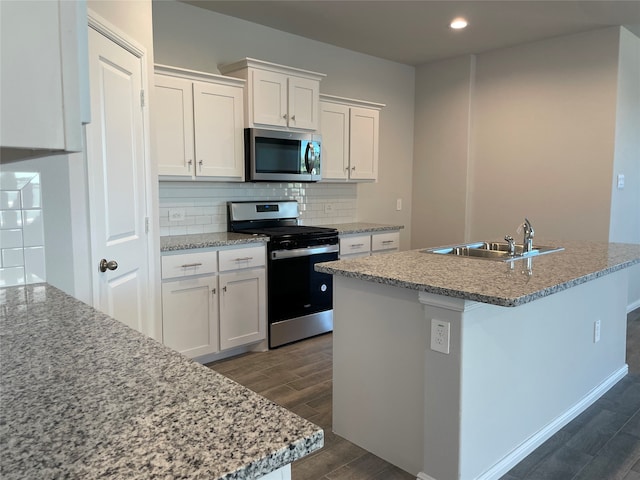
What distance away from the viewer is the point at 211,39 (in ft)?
12.7

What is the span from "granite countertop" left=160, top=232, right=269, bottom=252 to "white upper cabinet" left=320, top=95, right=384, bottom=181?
119cm

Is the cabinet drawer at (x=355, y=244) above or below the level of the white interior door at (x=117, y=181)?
below

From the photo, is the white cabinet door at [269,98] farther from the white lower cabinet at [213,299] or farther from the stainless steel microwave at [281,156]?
the white lower cabinet at [213,299]

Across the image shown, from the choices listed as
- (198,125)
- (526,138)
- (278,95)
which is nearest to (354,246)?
(278,95)

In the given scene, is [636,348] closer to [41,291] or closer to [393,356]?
[393,356]

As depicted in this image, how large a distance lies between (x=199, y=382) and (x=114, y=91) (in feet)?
6.23

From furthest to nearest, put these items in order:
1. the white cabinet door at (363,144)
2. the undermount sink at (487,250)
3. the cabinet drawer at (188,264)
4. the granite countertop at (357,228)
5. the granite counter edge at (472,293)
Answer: the white cabinet door at (363,144), the granite countertop at (357,228), the cabinet drawer at (188,264), the undermount sink at (487,250), the granite counter edge at (472,293)

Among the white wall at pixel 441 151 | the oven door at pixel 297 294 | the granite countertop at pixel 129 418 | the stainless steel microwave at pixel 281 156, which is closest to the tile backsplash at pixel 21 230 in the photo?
the granite countertop at pixel 129 418

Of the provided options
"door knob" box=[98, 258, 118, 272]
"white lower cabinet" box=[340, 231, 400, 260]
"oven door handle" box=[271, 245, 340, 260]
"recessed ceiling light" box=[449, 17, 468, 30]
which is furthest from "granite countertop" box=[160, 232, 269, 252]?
"recessed ceiling light" box=[449, 17, 468, 30]

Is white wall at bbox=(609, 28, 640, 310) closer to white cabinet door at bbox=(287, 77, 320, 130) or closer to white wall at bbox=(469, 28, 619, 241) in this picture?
white wall at bbox=(469, 28, 619, 241)

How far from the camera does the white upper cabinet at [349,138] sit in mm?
4477

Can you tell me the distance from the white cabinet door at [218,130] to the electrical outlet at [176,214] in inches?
14.9

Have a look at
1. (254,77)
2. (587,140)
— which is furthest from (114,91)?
(587,140)

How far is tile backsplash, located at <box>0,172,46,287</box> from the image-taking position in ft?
5.69
